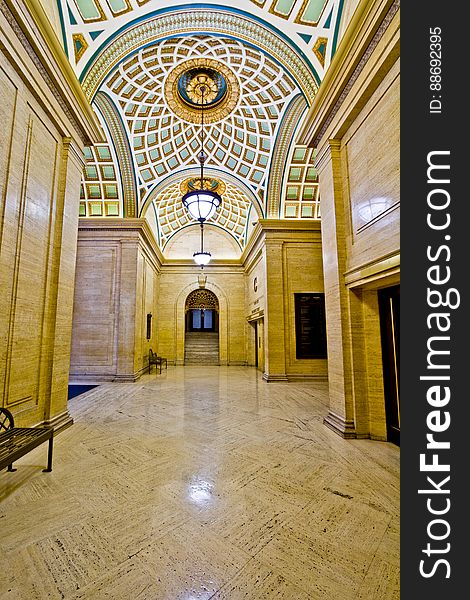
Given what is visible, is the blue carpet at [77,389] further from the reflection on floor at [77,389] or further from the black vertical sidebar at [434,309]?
the black vertical sidebar at [434,309]

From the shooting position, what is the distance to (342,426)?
4184 mm

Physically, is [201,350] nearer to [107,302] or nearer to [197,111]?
[107,302]

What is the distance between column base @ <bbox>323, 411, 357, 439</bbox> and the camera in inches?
161

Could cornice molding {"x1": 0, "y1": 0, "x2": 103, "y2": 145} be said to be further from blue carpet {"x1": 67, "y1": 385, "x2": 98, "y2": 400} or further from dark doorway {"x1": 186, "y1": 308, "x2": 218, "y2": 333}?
dark doorway {"x1": 186, "y1": 308, "x2": 218, "y2": 333}

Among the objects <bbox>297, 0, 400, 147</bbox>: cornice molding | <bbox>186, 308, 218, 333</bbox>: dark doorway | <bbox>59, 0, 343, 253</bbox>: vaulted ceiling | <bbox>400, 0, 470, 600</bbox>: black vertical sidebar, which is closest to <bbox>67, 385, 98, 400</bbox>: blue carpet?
<bbox>59, 0, 343, 253</bbox>: vaulted ceiling

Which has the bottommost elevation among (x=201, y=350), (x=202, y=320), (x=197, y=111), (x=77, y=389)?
(x=77, y=389)

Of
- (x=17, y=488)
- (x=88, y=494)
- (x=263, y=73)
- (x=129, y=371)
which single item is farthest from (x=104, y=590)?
(x=263, y=73)

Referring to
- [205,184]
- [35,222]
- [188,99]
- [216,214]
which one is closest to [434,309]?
[35,222]

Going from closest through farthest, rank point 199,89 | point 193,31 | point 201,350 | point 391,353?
point 391,353 < point 193,31 < point 199,89 < point 201,350

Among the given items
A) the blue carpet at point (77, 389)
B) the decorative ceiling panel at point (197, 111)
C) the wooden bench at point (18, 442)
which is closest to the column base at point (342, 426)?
the wooden bench at point (18, 442)

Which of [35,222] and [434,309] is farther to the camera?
[35,222]

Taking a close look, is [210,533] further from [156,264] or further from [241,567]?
[156,264]

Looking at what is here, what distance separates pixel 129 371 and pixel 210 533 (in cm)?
782

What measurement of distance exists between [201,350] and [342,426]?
12.4 metres
